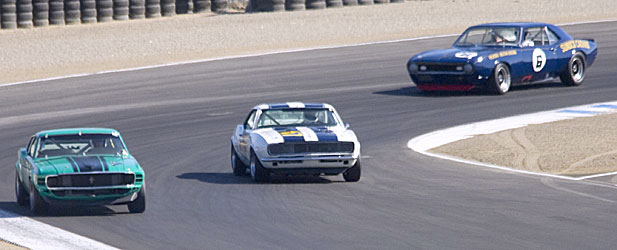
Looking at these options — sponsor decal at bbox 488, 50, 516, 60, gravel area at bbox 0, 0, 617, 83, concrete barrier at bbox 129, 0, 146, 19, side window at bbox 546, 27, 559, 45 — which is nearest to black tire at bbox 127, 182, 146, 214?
sponsor decal at bbox 488, 50, 516, 60

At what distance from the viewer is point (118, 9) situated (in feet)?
123

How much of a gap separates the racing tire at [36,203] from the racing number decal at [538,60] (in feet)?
44.1

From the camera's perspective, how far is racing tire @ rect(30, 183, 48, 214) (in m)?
12.3

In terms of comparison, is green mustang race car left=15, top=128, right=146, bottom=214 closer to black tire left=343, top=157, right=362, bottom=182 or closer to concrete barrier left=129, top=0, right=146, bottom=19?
black tire left=343, top=157, right=362, bottom=182

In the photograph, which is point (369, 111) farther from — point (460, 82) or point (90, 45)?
point (90, 45)

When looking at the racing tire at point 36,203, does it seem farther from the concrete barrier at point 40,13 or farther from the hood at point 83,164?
the concrete barrier at point 40,13

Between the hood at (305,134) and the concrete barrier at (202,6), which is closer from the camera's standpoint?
the hood at (305,134)

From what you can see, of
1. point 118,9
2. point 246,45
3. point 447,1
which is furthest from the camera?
point 447,1

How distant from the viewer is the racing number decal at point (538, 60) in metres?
23.3

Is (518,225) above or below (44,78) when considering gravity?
above

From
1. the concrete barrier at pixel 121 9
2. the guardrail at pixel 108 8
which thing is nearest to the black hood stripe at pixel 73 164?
the guardrail at pixel 108 8

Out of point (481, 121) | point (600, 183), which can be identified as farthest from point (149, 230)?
point (481, 121)

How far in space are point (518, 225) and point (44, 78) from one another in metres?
18.6

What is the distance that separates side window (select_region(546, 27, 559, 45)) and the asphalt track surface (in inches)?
44.4
